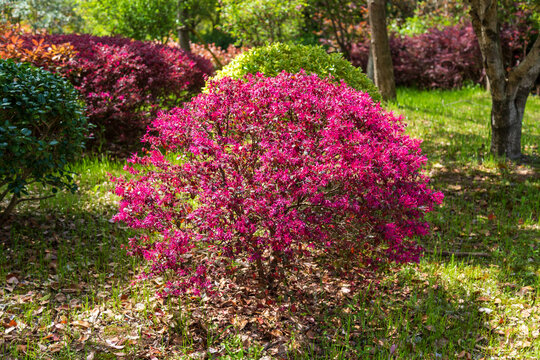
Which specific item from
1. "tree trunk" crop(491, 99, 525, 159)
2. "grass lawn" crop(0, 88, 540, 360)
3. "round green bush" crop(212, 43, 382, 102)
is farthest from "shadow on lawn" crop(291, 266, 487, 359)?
"tree trunk" crop(491, 99, 525, 159)

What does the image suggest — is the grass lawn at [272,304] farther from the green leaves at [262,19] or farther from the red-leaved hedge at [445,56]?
the red-leaved hedge at [445,56]

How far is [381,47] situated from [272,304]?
23.7 feet

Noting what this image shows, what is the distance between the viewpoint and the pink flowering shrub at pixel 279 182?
3.12 m

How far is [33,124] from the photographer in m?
4.20

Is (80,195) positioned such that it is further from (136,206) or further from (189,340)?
(189,340)

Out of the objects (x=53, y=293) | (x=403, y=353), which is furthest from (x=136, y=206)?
(x=403, y=353)

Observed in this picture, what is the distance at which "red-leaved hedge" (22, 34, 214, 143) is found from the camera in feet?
21.6

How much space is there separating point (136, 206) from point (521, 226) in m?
4.10

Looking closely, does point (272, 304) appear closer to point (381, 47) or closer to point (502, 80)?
point (502, 80)

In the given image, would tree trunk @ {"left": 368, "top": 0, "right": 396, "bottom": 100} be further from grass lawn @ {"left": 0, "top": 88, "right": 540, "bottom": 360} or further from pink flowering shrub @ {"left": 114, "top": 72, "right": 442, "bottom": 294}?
pink flowering shrub @ {"left": 114, "top": 72, "right": 442, "bottom": 294}

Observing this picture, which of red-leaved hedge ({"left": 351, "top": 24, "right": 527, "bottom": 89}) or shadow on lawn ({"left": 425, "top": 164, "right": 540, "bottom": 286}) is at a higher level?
red-leaved hedge ({"left": 351, "top": 24, "right": 527, "bottom": 89})

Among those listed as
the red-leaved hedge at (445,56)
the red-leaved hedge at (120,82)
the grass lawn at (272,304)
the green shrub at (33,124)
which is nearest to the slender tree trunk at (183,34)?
the red-leaved hedge at (120,82)

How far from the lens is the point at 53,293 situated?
3.83 meters

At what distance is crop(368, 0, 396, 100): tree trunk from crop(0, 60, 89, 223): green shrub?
6.58 metres
